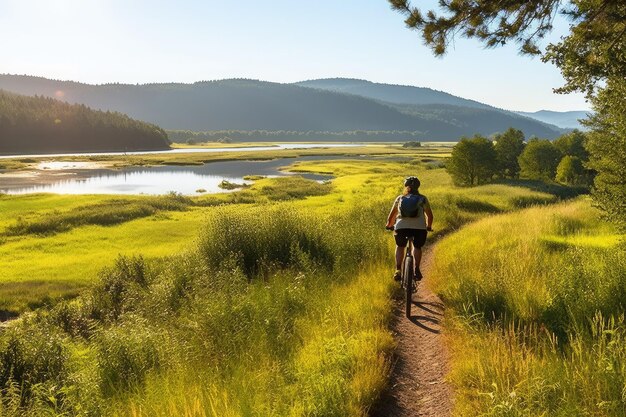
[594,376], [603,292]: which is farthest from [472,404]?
[603,292]

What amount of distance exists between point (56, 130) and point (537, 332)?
20204 cm

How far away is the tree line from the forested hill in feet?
516

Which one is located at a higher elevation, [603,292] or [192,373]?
[603,292]

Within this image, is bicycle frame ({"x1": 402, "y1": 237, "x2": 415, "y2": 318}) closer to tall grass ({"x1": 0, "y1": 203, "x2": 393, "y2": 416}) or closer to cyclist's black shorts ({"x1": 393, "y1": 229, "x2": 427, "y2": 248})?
cyclist's black shorts ({"x1": 393, "y1": 229, "x2": 427, "y2": 248})

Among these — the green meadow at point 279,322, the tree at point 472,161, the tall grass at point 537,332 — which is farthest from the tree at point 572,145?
the tall grass at point 537,332

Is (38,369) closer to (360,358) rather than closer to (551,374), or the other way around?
(360,358)

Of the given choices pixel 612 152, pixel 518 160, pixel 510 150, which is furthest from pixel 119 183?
pixel 612 152

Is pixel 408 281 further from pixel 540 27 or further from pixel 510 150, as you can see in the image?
pixel 510 150

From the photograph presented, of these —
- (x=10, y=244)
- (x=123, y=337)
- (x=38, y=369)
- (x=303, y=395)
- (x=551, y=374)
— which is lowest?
(x=10, y=244)

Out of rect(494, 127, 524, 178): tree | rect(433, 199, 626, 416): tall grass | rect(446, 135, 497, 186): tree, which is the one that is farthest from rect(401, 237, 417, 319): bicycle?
rect(494, 127, 524, 178): tree

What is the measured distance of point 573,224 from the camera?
2031 cm

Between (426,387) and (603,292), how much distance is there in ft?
11.8

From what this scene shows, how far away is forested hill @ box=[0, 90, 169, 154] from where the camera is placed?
166750 mm

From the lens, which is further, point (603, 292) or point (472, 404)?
point (603, 292)
